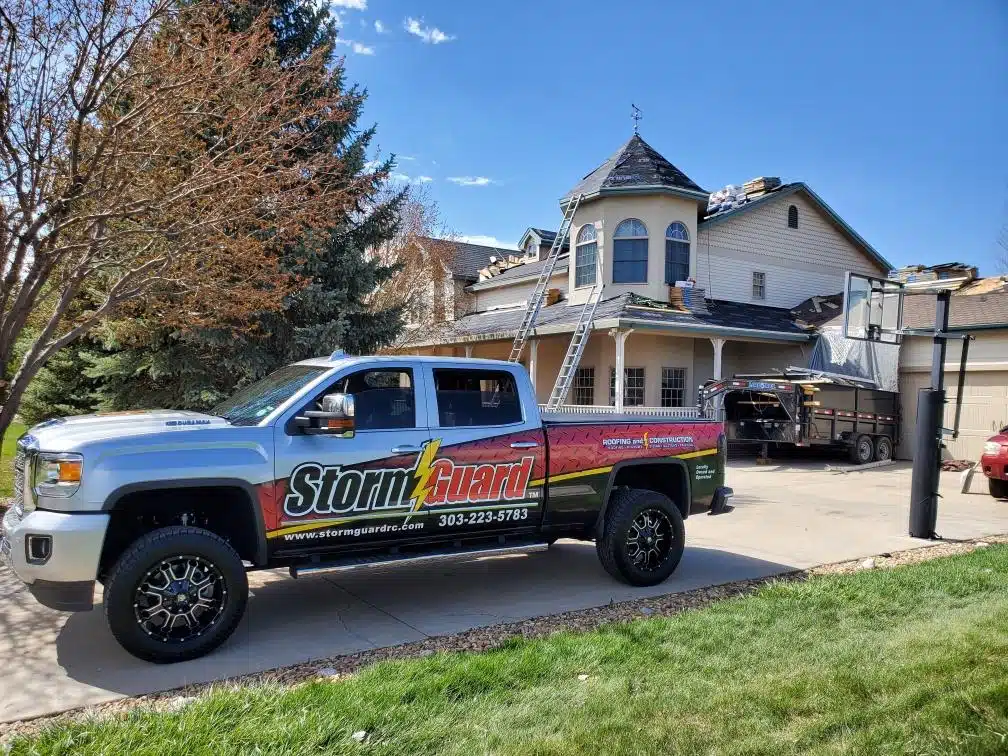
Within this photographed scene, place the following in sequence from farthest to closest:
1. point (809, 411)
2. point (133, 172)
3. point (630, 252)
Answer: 1. point (630, 252)
2. point (809, 411)
3. point (133, 172)

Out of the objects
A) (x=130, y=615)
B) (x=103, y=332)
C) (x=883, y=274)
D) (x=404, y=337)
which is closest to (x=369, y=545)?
(x=130, y=615)

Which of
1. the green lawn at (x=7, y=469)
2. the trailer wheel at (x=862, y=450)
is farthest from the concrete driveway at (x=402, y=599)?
the trailer wheel at (x=862, y=450)

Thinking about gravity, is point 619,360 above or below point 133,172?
below

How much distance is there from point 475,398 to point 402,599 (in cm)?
174

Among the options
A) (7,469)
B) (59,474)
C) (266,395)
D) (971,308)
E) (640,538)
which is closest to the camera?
(59,474)

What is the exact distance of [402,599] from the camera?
21.0 feet

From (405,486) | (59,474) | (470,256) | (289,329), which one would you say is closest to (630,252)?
(289,329)

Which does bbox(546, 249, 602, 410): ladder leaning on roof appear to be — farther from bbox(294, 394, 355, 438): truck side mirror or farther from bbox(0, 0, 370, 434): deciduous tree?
bbox(294, 394, 355, 438): truck side mirror

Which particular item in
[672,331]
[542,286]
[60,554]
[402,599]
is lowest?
[402,599]

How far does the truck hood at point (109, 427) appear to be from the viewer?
4766 mm

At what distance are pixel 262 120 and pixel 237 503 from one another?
695 centimetres

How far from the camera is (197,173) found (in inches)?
352

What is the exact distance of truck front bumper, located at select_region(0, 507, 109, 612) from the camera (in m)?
4.56

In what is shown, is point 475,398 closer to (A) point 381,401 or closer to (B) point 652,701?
(A) point 381,401
